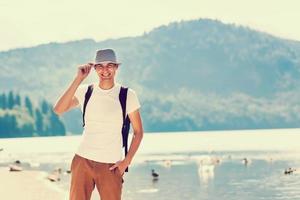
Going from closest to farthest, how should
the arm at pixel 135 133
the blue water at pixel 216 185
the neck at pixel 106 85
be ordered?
the arm at pixel 135 133 < the neck at pixel 106 85 < the blue water at pixel 216 185

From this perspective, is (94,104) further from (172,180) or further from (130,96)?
(172,180)

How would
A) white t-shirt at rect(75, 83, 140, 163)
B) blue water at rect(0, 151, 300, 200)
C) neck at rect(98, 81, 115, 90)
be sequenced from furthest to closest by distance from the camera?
1. blue water at rect(0, 151, 300, 200)
2. neck at rect(98, 81, 115, 90)
3. white t-shirt at rect(75, 83, 140, 163)

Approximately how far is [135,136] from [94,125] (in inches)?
20.2

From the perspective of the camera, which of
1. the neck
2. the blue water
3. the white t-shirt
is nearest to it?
the white t-shirt

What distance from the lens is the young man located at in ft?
29.9

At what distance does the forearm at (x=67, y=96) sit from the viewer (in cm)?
918

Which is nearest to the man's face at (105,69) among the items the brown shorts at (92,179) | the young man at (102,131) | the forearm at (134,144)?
the young man at (102,131)

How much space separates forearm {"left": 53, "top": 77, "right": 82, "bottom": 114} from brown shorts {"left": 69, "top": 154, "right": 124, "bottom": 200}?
1.89 feet

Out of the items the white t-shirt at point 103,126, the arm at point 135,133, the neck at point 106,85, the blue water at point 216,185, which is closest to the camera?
the white t-shirt at point 103,126

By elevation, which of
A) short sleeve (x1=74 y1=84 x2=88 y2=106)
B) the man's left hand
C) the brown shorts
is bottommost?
the brown shorts

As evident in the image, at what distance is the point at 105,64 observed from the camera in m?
9.29

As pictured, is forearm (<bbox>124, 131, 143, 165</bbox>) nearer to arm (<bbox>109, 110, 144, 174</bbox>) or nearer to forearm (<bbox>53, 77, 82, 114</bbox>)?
arm (<bbox>109, 110, 144, 174</bbox>)

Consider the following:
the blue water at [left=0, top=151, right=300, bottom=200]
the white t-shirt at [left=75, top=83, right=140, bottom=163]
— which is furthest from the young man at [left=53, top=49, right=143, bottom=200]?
the blue water at [left=0, top=151, right=300, bottom=200]

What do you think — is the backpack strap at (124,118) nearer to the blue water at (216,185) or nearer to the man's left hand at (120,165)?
the man's left hand at (120,165)
